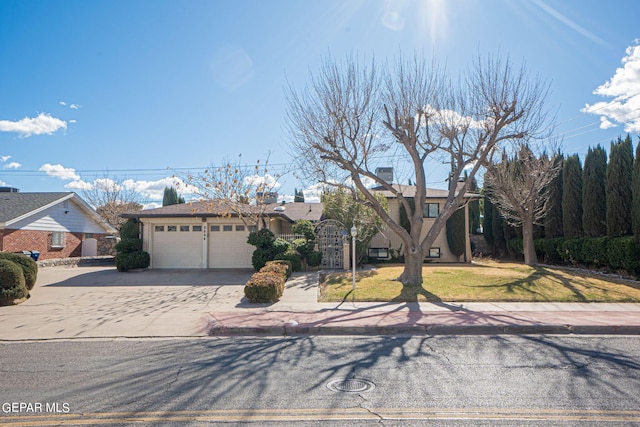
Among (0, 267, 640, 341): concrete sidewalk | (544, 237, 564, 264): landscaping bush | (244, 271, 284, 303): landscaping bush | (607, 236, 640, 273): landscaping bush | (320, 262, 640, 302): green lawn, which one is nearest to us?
(0, 267, 640, 341): concrete sidewalk

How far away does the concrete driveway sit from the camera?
29.4 ft

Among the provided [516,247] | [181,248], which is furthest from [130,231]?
[516,247]

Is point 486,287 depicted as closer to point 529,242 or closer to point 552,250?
point 529,242

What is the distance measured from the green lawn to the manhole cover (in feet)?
22.6

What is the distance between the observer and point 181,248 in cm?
2109

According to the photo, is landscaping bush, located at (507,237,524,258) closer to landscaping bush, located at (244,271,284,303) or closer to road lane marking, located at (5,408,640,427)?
landscaping bush, located at (244,271,284,303)

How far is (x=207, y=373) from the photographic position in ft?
19.3

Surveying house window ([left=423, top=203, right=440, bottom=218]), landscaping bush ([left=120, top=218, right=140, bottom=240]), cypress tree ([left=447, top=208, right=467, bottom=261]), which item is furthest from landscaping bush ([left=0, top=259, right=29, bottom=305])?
cypress tree ([left=447, top=208, right=467, bottom=261])

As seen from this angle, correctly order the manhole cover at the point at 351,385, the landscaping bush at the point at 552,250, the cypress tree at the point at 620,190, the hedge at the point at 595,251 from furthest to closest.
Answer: the landscaping bush at the point at 552,250 → the cypress tree at the point at 620,190 → the hedge at the point at 595,251 → the manhole cover at the point at 351,385

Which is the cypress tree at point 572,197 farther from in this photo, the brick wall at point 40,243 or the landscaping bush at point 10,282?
the brick wall at point 40,243

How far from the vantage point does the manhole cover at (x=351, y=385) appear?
521 cm

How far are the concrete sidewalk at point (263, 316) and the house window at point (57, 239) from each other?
1277 centimetres

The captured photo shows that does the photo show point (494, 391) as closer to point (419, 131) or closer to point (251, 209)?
point (419, 131)

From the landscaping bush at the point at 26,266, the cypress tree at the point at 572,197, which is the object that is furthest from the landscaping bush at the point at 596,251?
the landscaping bush at the point at 26,266
